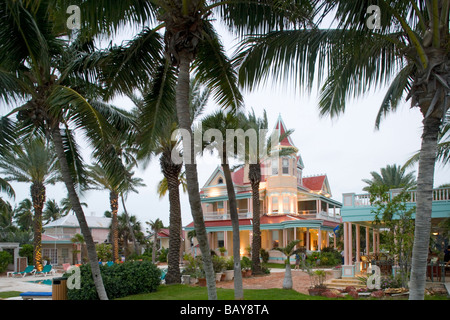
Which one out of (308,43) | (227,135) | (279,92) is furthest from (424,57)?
(227,135)

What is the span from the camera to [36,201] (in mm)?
30141

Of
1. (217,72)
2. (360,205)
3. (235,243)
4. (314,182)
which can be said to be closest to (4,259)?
(235,243)

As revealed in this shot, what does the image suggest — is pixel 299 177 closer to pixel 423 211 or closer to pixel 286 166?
pixel 286 166

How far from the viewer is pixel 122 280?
53.3 feet

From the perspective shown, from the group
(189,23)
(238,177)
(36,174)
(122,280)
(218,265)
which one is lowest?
(218,265)

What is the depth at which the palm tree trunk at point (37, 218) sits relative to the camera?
2925cm

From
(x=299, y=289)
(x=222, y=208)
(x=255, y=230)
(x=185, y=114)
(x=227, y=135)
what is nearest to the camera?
(x=185, y=114)

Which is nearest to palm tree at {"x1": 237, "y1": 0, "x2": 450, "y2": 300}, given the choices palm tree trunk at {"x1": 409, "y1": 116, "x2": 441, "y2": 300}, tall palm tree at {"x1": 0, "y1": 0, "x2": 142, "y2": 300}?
palm tree trunk at {"x1": 409, "y1": 116, "x2": 441, "y2": 300}

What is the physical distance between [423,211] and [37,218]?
29.1 m

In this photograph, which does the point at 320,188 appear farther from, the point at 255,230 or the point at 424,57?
the point at 424,57

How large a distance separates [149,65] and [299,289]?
1239cm

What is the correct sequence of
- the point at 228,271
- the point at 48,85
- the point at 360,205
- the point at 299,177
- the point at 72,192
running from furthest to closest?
the point at 299,177 < the point at 228,271 < the point at 360,205 < the point at 48,85 < the point at 72,192

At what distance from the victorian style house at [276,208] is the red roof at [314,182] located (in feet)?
0.96

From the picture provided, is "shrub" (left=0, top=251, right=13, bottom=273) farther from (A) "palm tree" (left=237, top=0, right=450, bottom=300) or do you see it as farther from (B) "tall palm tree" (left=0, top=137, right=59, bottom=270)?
(A) "palm tree" (left=237, top=0, right=450, bottom=300)
